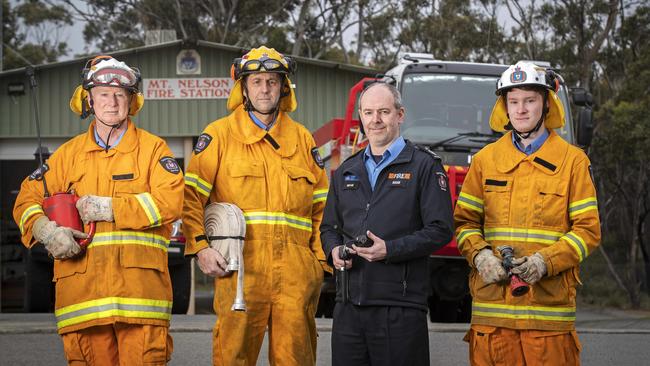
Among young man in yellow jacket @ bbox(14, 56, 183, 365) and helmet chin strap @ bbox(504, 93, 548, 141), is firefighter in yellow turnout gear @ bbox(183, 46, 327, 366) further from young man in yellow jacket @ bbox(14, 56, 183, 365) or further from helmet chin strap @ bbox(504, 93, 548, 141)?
helmet chin strap @ bbox(504, 93, 548, 141)

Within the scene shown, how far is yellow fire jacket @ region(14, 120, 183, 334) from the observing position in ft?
17.8

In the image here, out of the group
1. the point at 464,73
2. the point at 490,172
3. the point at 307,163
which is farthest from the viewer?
the point at 464,73

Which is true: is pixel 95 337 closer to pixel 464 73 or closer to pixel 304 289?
pixel 304 289

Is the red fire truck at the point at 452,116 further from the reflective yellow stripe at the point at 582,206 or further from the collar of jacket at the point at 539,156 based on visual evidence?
the reflective yellow stripe at the point at 582,206

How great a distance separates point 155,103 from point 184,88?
71 cm

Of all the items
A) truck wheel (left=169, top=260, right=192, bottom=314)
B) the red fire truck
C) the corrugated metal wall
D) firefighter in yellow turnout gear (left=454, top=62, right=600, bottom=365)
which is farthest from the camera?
the corrugated metal wall

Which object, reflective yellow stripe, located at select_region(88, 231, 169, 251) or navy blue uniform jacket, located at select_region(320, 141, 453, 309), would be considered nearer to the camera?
navy blue uniform jacket, located at select_region(320, 141, 453, 309)

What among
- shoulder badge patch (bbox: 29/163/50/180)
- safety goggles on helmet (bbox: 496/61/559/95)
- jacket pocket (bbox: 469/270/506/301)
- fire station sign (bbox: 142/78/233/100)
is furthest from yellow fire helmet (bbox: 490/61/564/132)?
fire station sign (bbox: 142/78/233/100)

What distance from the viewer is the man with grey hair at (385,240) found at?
201 inches

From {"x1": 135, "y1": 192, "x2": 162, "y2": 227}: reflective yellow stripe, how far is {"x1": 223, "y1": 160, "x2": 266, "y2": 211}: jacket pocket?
56cm

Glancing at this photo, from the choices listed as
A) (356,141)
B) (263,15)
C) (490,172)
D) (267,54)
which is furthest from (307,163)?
(263,15)

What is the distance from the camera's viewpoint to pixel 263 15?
37062 millimetres

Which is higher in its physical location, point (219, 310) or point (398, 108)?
point (398, 108)

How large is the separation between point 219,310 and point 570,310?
6.36 feet
